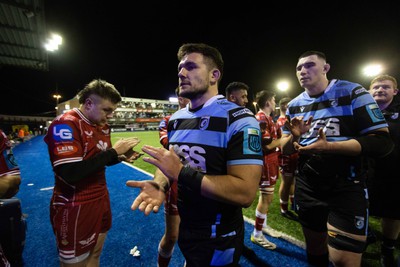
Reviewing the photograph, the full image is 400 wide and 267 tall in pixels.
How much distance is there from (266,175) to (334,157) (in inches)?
68.1

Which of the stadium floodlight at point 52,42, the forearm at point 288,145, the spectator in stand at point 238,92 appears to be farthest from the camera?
the stadium floodlight at point 52,42

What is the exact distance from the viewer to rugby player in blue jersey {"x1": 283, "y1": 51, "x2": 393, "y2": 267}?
1.86 metres

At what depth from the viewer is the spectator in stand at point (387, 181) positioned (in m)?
2.83

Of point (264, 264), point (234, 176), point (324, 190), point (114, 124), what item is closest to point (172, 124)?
point (234, 176)

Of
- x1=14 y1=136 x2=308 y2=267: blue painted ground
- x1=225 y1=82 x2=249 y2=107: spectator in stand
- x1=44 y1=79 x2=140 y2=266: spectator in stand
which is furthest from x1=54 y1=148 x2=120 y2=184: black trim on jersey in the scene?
x1=225 y1=82 x2=249 y2=107: spectator in stand

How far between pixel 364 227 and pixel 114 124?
53496mm

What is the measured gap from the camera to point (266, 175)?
3709 mm

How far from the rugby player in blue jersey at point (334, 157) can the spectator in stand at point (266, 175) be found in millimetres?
1100

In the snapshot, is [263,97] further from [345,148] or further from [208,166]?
[208,166]

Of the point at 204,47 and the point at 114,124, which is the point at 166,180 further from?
the point at 114,124

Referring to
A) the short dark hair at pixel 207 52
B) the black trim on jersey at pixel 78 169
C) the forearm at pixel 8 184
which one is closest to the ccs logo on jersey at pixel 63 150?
the black trim on jersey at pixel 78 169

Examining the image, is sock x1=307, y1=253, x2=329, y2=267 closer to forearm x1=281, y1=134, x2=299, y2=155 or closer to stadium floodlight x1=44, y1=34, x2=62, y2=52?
forearm x1=281, y1=134, x2=299, y2=155

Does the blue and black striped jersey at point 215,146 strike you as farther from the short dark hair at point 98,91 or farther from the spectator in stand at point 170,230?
the short dark hair at point 98,91

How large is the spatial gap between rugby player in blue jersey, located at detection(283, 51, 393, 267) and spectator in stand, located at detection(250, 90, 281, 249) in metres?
1.10
